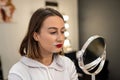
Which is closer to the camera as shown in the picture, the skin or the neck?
the skin

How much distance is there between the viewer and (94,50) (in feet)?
2.93

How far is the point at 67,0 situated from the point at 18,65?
237 centimetres

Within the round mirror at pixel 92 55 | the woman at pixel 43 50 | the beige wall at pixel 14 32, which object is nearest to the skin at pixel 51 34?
the woman at pixel 43 50

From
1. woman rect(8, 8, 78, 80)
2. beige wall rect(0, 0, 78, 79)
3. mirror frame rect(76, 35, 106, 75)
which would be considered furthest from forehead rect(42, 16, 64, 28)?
beige wall rect(0, 0, 78, 79)

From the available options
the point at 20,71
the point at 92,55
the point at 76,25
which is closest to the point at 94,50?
the point at 92,55

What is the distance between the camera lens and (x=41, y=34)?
908 millimetres

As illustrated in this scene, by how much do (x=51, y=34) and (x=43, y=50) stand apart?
123mm

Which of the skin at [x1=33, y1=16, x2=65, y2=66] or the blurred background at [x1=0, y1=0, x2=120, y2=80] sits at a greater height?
the skin at [x1=33, y1=16, x2=65, y2=66]

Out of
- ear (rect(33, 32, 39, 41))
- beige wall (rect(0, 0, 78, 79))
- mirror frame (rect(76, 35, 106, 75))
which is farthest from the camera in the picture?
beige wall (rect(0, 0, 78, 79))

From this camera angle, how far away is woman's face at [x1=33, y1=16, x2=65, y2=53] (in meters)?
0.86

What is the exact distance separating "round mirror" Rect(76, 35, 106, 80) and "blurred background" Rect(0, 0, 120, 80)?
5.25 ft

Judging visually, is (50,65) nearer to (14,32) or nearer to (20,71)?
(20,71)

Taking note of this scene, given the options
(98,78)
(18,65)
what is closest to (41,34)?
(18,65)

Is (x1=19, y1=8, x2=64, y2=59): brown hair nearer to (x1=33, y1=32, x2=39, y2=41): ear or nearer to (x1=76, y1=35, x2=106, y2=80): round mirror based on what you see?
(x1=33, y1=32, x2=39, y2=41): ear
